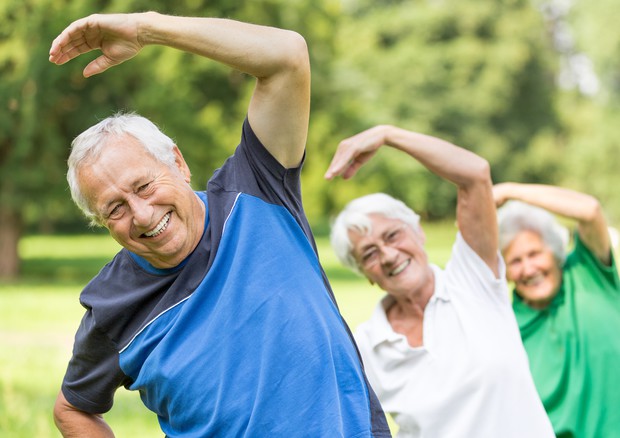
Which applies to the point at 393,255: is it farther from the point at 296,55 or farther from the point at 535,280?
the point at 296,55

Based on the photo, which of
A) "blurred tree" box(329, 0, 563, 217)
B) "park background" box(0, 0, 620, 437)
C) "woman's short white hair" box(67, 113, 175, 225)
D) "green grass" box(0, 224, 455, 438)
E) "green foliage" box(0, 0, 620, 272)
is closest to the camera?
"woman's short white hair" box(67, 113, 175, 225)

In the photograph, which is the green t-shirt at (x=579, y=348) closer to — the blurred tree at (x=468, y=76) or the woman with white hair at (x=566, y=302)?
the woman with white hair at (x=566, y=302)

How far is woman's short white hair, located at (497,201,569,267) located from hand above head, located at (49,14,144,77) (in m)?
2.29

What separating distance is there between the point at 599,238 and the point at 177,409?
93.1 inches

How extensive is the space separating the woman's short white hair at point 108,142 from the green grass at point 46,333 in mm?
4032

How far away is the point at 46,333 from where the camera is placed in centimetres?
1151

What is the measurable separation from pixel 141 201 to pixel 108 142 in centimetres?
19

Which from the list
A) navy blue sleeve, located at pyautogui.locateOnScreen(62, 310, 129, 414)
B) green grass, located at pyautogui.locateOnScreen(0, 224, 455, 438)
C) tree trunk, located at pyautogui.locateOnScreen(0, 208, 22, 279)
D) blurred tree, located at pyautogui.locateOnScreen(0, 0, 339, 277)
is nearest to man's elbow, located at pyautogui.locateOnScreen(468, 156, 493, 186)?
navy blue sleeve, located at pyautogui.locateOnScreen(62, 310, 129, 414)

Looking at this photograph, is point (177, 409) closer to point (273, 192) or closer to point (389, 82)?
point (273, 192)

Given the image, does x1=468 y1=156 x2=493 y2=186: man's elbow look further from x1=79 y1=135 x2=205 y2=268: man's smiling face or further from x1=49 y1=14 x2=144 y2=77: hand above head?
x1=49 y1=14 x2=144 y2=77: hand above head

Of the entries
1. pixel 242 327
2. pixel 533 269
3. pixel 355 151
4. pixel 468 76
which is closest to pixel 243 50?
pixel 242 327

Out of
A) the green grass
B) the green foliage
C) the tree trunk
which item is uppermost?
the green foliage

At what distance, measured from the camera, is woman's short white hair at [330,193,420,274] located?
3.58 m

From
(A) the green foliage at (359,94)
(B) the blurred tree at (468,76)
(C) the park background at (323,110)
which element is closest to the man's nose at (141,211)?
(A) the green foliage at (359,94)
